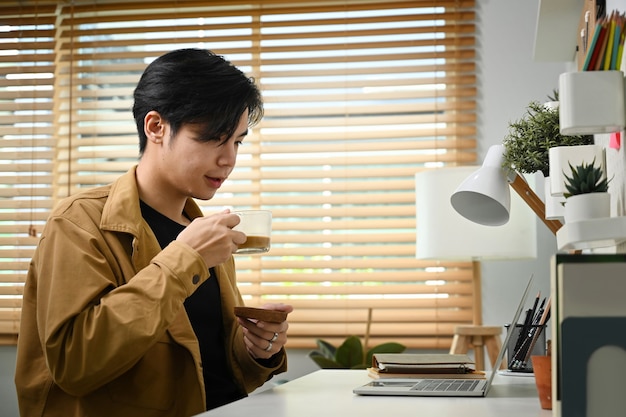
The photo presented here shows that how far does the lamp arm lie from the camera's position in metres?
1.68

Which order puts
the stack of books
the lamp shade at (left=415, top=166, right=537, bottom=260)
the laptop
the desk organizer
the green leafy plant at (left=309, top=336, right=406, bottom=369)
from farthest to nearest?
the green leafy plant at (left=309, top=336, right=406, bottom=369) < the lamp shade at (left=415, top=166, right=537, bottom=260) < the stack of books < the laptop < the desk organizer

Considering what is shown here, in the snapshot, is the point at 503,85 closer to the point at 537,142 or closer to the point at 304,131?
the point at 304,131

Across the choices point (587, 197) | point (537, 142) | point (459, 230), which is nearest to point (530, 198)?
point (537, 142)

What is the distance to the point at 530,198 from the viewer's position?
175 centimetres

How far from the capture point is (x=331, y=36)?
3.55m

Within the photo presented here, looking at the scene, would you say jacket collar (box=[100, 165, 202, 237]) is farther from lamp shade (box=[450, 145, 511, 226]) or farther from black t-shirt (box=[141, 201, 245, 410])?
lamp shade (box=[450, 145, 511, 226])

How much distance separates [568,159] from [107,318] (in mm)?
868

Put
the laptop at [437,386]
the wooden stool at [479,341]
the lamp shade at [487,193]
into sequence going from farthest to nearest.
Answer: the wooden stool at [479,341], the lamp shade at [487,193], the laptop at [437,386]

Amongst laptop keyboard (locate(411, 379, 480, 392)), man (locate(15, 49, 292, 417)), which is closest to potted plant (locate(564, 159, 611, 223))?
laptop keyboard (locate(411, 379, 480, 392))

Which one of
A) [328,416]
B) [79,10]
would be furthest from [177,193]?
[79,10]

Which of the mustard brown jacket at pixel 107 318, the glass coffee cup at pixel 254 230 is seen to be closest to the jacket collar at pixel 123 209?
the mustard brown jacket at pixel 107 318

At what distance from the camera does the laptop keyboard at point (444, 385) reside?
1426 millimetres

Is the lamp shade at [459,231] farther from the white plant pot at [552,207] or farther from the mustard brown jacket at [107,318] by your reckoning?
the mustard brown jacket at [107,318]

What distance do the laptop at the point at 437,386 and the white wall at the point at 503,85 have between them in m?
1.77
